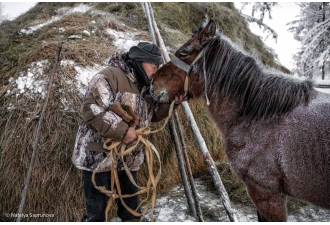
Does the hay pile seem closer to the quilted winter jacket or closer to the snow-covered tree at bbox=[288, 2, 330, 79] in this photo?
the quilted winter jacket

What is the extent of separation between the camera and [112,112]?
2166 millimetres

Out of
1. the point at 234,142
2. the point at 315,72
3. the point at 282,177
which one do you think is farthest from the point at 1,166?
the point at 315,72

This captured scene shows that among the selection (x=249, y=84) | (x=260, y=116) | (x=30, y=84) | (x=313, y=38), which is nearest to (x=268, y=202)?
(x=260, y=116)

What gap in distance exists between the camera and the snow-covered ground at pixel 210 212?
3.56 metres

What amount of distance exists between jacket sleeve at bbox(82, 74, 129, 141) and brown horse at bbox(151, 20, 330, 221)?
1.44 ft

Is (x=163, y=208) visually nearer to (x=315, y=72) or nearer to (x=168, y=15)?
(x=168, y=15)

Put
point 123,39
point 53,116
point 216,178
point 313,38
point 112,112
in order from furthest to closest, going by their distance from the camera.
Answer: point 313,38 < point 123,39 < point 53,116 < point 216,178 < point 112,112

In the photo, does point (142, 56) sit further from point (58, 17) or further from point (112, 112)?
point (58, 17)

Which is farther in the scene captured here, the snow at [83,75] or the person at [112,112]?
the snow at [83,75]

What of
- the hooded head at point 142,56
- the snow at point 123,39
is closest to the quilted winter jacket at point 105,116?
the hooded head at point 142,56

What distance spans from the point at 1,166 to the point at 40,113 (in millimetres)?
851

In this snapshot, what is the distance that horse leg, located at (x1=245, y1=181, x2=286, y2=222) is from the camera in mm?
2088

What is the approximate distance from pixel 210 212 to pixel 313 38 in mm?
7083

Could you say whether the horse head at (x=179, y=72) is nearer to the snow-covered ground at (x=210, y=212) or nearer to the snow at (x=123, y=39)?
the snow-covered ground at (x=210, y=212)
